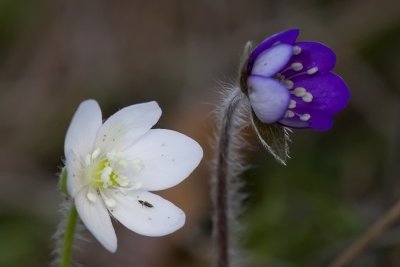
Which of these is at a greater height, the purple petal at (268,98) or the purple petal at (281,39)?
the purple petal at (281,39)

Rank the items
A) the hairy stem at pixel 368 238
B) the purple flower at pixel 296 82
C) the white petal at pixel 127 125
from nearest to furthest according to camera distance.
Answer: the purple flower at pixel 296 82
the white petal at pixel 127 125
the hairy stem at pixel 368 238

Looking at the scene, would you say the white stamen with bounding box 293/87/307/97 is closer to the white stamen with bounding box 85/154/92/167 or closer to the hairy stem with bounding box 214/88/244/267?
the hairy stem with bounding box 214/88/244/267

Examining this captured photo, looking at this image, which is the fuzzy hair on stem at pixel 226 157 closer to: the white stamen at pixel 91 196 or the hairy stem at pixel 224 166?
the hairy stem at pixel 224 166

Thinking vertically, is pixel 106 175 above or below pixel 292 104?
below

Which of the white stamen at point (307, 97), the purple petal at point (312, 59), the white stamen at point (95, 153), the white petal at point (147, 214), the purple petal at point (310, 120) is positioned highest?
the purple petal at point (312, 59)

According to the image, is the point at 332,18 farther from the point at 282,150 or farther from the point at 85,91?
the point at 282,150

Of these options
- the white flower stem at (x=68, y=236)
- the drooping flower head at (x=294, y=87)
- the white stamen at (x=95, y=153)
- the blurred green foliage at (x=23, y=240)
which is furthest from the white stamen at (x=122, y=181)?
the blurred green foliage at (x=23, y=240)

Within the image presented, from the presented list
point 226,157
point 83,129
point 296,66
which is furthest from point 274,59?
point 83,129

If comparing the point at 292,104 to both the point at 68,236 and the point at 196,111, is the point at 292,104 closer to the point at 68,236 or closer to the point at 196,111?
the point at 68,236
